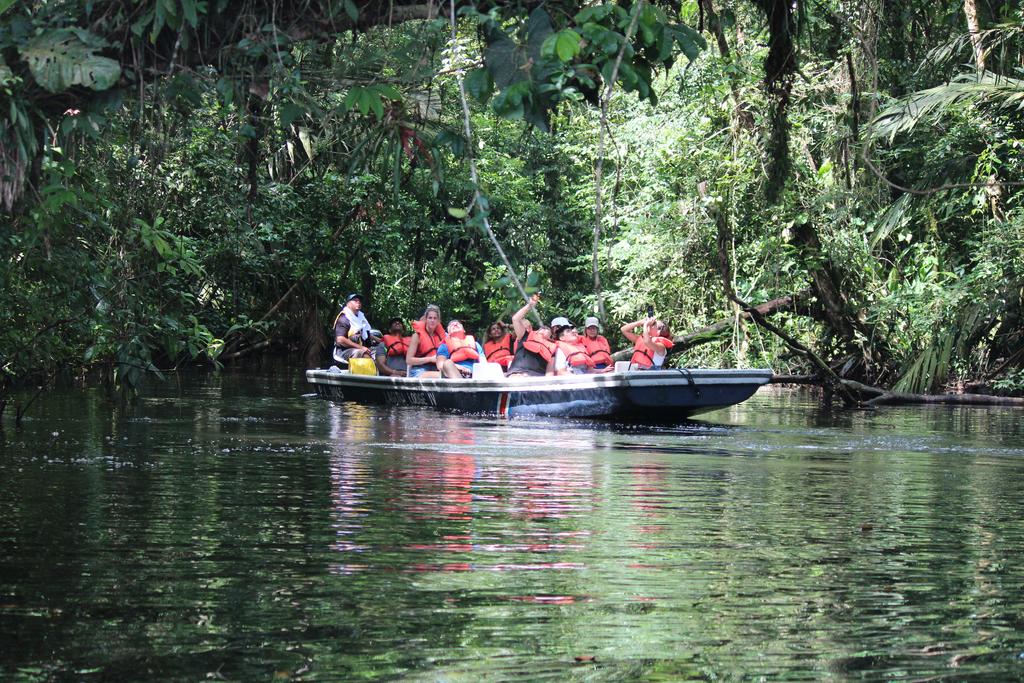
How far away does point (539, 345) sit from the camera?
20.7m

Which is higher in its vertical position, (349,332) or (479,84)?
(479,84)

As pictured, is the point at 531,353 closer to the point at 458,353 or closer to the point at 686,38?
the point at 458,353

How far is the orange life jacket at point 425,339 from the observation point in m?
21.9

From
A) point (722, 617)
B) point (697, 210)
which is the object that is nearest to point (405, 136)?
point (722, 617)

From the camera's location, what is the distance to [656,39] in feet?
23.5

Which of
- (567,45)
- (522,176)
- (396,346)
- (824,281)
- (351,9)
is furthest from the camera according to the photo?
(522,176)

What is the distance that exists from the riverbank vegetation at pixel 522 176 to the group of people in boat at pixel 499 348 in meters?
0.90

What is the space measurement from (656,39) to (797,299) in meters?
16.9

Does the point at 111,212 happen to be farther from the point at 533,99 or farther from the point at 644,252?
the point at 644,252

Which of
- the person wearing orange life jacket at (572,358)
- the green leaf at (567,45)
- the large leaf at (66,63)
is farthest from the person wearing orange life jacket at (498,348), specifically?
the green leaf at (567,45)

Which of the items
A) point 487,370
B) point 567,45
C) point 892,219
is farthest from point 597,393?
point 567,45

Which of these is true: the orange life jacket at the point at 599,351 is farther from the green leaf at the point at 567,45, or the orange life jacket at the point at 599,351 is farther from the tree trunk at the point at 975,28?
the green leaf at the point at 567,45

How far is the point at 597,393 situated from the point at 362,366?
5.11 metres

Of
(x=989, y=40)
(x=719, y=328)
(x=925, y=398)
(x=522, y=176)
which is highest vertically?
(x=989, y=40)
